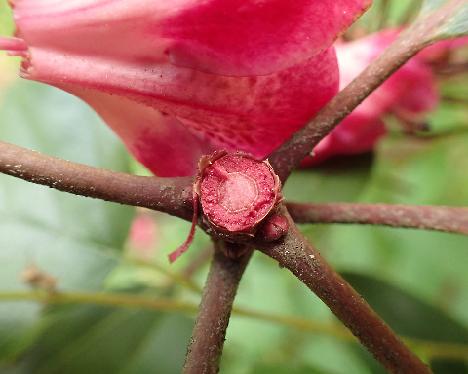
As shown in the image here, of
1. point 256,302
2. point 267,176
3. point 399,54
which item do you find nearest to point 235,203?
point 267,176

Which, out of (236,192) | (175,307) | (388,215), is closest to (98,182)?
(236,192)

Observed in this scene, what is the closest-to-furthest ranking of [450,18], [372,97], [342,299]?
1. [342,299]
2. [450,18]
3. [372,97]

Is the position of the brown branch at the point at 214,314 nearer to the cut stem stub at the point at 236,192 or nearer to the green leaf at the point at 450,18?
the cut stem stub at the point at 236,192

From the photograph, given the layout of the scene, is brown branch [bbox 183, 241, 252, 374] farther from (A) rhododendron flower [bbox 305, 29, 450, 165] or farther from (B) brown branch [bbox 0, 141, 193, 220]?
(A) rhododendron flower [bbox 305, 29, 450, 165]

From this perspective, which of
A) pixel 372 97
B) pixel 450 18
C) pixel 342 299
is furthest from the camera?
pixel 372 97

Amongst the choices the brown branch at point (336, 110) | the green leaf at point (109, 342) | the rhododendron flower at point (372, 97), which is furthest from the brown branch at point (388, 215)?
the green leaf at point (109, 342)

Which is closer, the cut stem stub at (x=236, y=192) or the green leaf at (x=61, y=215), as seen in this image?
the cut stem stub at (x=236, y=192)

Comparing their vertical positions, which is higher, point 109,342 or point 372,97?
point 372,97

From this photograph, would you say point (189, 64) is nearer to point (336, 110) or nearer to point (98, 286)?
point (336, 110)
